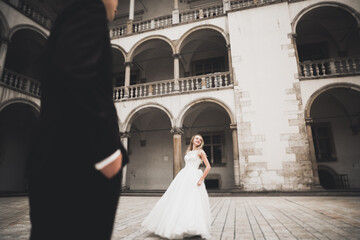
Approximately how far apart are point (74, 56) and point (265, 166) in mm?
10762

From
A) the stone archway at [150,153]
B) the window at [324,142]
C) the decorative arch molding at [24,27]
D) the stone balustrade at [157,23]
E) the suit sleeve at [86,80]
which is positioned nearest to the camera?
the suit sleeve at [86,80]

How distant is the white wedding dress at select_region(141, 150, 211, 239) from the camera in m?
3.40

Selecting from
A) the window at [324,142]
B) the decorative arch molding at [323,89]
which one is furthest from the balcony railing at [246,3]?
the window at [324,142]

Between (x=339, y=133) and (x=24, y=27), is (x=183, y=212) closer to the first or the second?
(x=339, y=133)

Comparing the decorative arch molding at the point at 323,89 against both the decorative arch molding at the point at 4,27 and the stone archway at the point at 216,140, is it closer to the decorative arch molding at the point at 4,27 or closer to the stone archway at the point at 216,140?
the stone archway at the point at 216,140

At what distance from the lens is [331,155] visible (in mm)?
12609

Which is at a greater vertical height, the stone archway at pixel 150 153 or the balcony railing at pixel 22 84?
the balcony railing at pixel 22 84

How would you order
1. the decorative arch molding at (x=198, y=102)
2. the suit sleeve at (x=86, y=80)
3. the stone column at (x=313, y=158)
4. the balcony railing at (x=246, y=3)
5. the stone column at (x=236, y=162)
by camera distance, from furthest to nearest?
the balcony railing at (x=246, y=3) → the decorative arch molding at (x=198, y=102) → the stone column at (x=236, y=162) → the stone column at (x=313, y=158) → the suit sleeve at (x=86, y=80)

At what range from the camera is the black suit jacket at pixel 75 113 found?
0.92 metres

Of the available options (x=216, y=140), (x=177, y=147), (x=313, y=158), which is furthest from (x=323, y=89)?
(x=177, y=147)

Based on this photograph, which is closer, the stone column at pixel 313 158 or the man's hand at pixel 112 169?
the man's hand at pixel 112 169

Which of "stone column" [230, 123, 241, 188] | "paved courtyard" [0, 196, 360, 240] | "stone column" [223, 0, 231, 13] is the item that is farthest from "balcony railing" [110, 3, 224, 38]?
"paved courtyard" [0, 196, 360, 240]

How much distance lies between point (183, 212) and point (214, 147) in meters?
11.3

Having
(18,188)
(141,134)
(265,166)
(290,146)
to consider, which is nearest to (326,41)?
(290,146)
